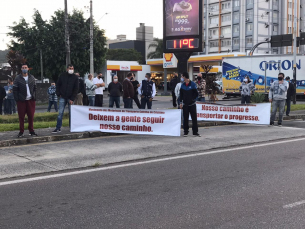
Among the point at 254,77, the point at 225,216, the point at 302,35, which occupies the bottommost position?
the point at 225,216

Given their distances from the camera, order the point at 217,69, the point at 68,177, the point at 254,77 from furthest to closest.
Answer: the point at 217,69
the point at 254,77
the point at 68,177

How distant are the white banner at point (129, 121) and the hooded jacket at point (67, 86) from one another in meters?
0.43

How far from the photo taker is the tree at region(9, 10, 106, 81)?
40.2 m

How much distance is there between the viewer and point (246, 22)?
71.4 metres

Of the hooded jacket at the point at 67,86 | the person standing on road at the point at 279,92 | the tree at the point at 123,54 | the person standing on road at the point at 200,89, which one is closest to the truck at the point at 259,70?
the person standing on road at the point at 200,89

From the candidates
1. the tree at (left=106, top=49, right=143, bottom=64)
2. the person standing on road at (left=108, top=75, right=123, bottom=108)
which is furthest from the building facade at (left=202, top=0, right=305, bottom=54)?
the person standing on road at (left=108, top=75, right=123, bottom=108)

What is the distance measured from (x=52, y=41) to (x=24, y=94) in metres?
31.9

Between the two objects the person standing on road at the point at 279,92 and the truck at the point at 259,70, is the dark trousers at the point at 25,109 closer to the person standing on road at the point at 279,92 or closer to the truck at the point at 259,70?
the person standing on road at the point at 279,92

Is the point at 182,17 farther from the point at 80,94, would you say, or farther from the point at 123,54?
the point at 123,54

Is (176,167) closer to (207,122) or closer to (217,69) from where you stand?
(207,122)

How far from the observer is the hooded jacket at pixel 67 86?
35.4 feet

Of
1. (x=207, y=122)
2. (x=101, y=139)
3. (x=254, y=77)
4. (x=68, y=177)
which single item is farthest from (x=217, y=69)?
(x=68, y=177)

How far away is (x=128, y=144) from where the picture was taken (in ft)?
31.5

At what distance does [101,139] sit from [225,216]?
621 cm
